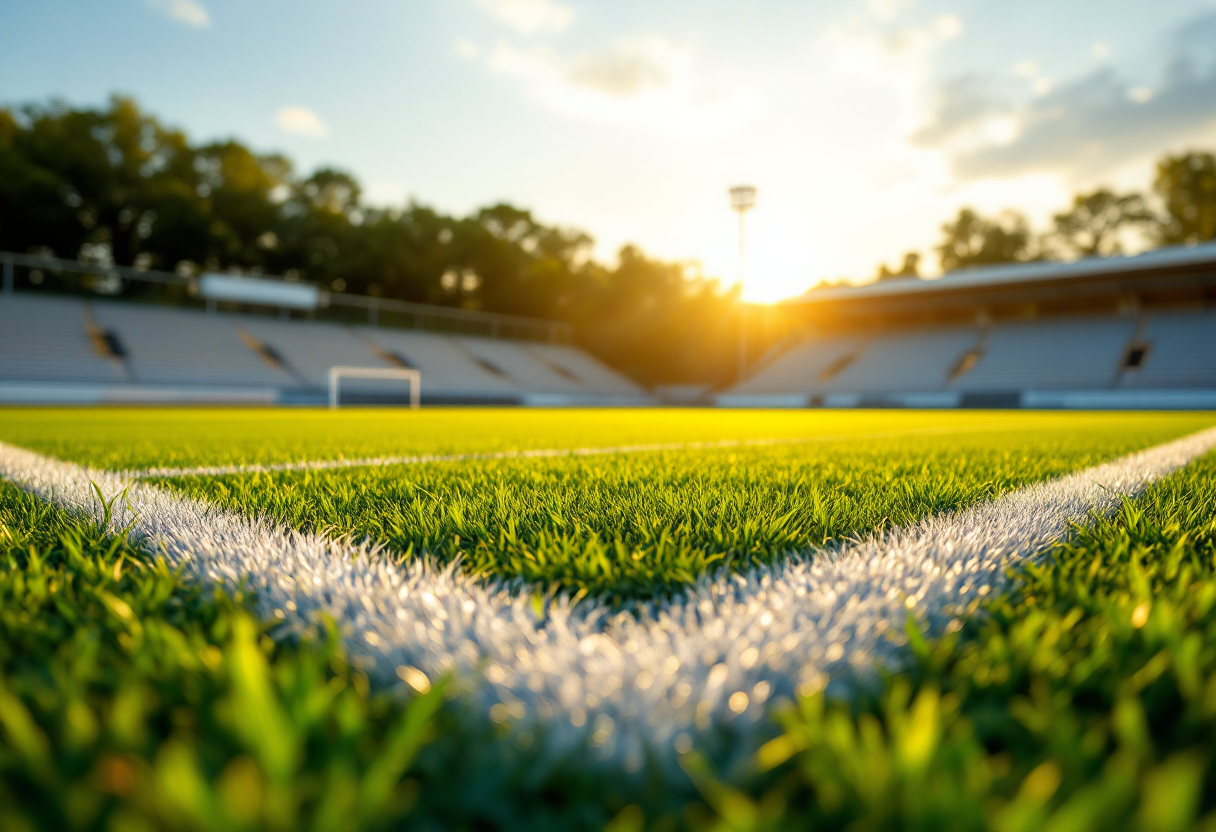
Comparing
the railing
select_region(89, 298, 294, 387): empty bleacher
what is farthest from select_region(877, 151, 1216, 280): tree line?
select_region(89, 298, 294, 387): empty bleacher

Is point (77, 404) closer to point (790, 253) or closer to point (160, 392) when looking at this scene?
point (160, 392)

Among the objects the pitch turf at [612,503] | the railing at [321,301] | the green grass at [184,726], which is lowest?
the pitch turf at [612,503]

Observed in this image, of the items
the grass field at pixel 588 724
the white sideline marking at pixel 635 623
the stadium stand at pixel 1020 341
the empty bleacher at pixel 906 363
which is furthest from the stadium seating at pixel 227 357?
the grass field at pixel 588 724

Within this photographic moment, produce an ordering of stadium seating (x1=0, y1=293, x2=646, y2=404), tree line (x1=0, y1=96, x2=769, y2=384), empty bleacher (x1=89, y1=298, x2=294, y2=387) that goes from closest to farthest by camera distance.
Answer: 1. stadium seating (x1=0, y1=293, x2=646, y2=404)
2. empty bleacher (x1=89, y1=298, x2=294, y2=387)
3. tree line (x1=0, y1=96, x2=769, y2=384)

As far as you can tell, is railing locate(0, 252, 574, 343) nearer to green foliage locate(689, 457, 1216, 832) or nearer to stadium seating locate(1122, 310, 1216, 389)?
stadium seating locate(1122, 310, 1216, 389)

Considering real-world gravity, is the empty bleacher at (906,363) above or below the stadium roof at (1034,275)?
below

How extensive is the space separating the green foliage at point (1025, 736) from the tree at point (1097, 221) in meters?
43.0

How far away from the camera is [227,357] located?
21.5 meters

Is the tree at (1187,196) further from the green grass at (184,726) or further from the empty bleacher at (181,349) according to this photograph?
the green grass at (184,726)

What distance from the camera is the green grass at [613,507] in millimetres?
1113

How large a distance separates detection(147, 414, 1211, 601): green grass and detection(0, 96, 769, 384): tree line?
2996cm

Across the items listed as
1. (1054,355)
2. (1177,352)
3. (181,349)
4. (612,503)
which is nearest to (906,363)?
(1054,355)

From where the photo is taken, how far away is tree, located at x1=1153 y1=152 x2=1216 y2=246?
1242 inches

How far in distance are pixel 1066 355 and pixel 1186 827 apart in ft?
89.9
